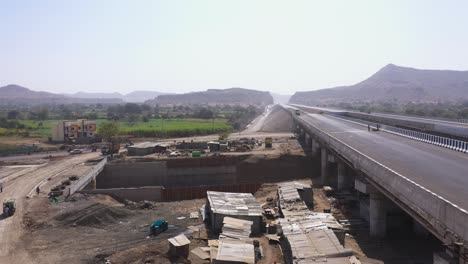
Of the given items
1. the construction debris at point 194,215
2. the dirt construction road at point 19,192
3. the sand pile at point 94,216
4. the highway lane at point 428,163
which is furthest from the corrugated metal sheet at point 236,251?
the sand pile at point 94,216

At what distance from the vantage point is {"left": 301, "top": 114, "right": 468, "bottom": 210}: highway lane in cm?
2144

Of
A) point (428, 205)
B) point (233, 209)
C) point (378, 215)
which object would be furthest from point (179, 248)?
→ point (428, 205)

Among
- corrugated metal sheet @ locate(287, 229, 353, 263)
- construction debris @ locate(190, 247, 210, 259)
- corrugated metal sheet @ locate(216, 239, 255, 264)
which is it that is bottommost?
construction debris @ locate(190, 247, 210, 259)

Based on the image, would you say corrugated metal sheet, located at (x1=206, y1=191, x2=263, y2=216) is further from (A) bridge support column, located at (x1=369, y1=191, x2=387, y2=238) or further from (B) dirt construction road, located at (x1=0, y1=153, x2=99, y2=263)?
(B) dirt construction road, located at (x1=0, y1=153, x2=99, y2=263)

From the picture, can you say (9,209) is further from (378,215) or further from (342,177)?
(342,177)

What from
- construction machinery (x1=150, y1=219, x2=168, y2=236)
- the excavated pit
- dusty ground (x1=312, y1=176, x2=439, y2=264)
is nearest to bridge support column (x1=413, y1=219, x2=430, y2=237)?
dusty ground (x1=312, y1=176, x2=439, y2=264)

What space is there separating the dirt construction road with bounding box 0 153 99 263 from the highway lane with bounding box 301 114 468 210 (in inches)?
922

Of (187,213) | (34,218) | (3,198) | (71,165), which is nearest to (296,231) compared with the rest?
(187,213)

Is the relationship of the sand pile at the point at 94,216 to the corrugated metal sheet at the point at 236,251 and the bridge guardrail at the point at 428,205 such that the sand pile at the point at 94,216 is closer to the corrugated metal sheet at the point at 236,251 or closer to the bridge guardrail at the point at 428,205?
the corrugated metal sheet at the point at 236,251

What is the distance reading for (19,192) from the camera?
1876 inches

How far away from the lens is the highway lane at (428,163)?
70.3 feet

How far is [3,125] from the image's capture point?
427ft

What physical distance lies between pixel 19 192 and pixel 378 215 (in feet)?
119

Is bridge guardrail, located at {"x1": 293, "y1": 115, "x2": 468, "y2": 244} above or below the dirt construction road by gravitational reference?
above
